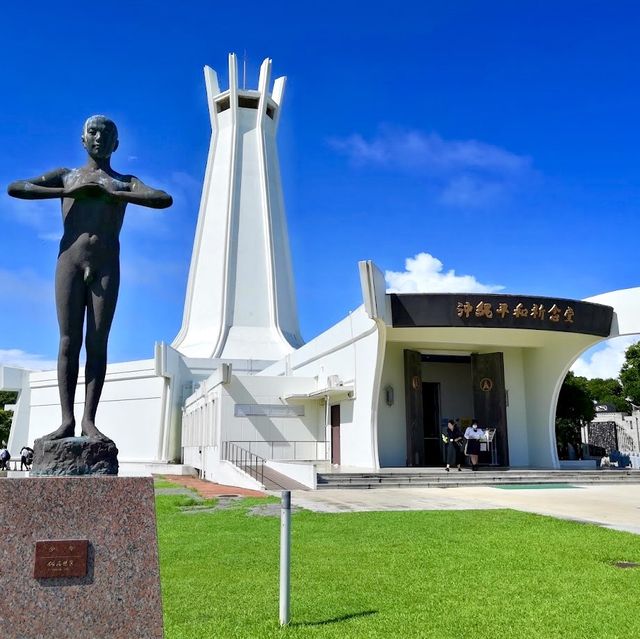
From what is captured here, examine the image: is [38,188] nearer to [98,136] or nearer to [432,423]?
[98,136]

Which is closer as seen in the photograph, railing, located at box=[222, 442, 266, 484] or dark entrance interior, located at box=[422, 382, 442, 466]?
railing, located at box=[222, 442, 266, 484]

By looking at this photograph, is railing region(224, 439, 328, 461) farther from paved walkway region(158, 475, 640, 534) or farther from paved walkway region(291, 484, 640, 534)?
paved walkway region(291, 484, 640, 534)

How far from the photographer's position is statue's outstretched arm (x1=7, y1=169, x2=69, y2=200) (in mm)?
4078

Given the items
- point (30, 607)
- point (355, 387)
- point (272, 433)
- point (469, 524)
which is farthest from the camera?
point (272, 433)

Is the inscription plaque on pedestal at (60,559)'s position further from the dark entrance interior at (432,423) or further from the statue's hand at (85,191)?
the dark entrance interior at (432,423)

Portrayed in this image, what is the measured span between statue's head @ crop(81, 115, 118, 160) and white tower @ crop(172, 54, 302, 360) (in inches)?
1169

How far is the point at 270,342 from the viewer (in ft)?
115

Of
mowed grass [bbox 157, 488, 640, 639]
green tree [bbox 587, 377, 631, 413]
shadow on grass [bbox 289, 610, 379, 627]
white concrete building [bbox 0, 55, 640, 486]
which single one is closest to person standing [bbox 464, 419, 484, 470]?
white concrete building [bbox 0, 55, 640, 486]

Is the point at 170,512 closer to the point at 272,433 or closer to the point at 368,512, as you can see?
the point at 368,512

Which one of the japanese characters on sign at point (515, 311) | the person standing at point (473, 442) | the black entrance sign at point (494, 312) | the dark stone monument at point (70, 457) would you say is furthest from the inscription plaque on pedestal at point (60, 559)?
the person standing at point (473, 442)

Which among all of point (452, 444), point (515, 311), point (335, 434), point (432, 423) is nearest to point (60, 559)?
point (515, 311)

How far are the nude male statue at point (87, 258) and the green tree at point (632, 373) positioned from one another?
1272 inches

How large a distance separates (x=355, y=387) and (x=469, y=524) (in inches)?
384

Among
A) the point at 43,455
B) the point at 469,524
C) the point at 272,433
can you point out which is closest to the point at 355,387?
the point at 272,433
